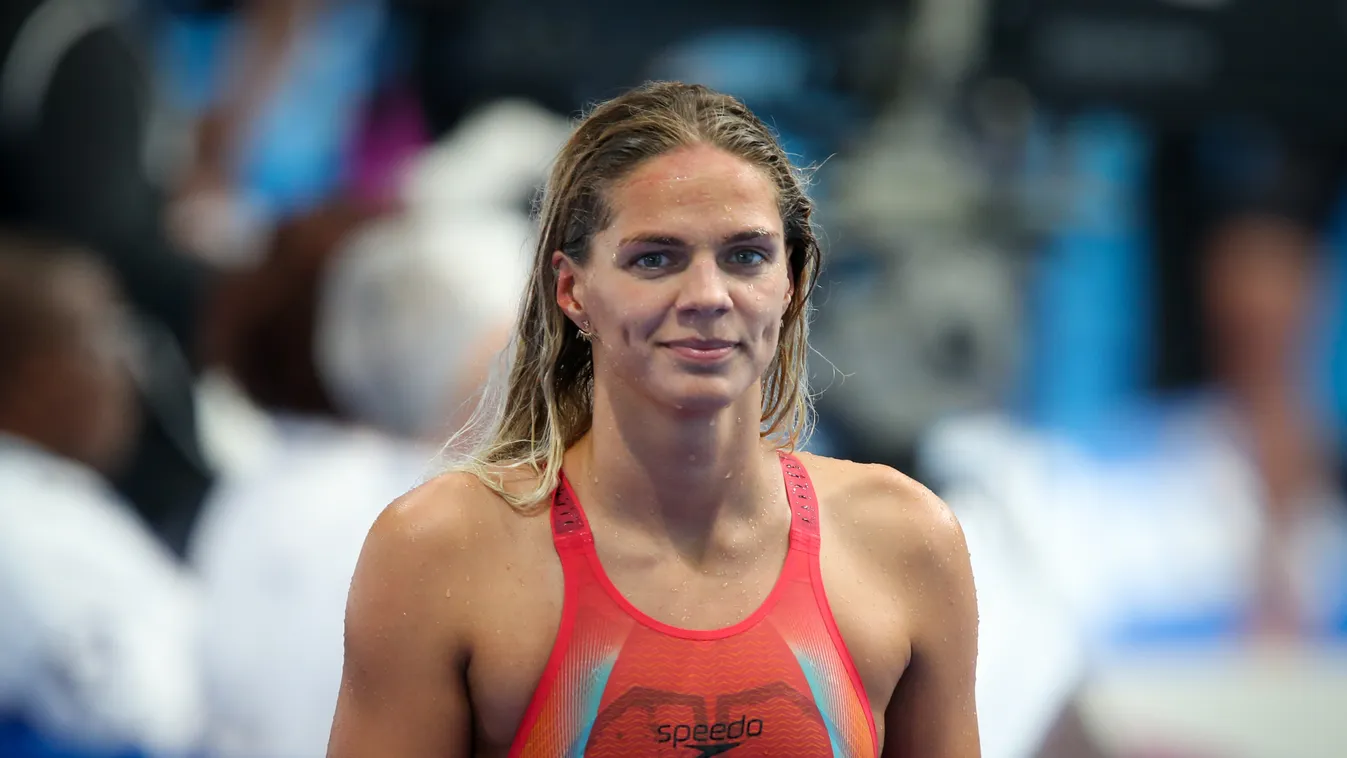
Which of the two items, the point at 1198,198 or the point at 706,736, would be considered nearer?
the point at 706,736

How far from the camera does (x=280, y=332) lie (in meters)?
3.42

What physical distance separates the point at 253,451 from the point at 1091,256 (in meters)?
3.31

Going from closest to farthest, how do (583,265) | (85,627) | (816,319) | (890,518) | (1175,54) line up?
(583,265), (890,518), (85,627), (816,319), (1175,54)

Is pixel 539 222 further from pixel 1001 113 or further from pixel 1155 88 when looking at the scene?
pixel 1155 88

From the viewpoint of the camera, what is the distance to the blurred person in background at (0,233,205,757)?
3533 mm

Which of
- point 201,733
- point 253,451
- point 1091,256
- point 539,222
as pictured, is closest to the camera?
point 539,222

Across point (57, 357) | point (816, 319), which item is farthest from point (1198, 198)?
point (57, 357)

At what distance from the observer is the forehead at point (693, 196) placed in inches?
77.1

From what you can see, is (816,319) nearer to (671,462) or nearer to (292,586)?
(292,586)

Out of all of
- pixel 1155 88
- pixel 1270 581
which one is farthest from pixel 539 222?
pixel 1270 581

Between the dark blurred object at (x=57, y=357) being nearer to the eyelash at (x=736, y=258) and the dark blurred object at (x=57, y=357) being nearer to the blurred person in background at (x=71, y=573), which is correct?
the blurred person in background at (x=71, y=573)

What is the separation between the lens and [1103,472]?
6273mm

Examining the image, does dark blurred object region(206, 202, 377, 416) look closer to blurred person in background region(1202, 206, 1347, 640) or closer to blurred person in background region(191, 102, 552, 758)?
blurred person in background region(191, 102, 552, 758)

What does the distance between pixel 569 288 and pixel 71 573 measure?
2.03 meters
